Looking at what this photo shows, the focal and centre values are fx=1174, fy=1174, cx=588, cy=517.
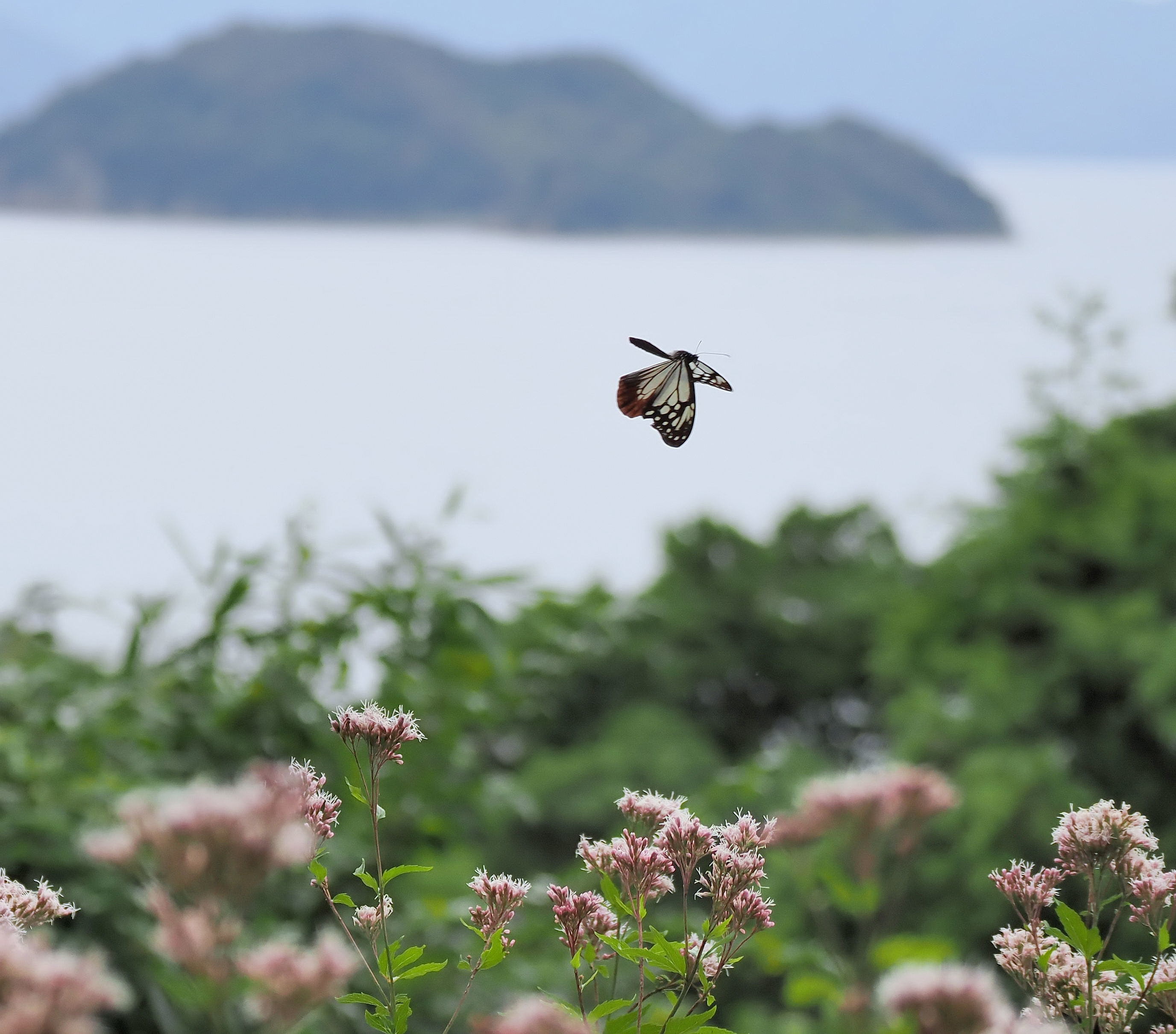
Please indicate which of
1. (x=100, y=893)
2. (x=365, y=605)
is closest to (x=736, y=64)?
(x=365, y=605)

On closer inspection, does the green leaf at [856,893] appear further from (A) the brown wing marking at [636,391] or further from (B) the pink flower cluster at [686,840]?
(A) the brown wing marking at [636,391]

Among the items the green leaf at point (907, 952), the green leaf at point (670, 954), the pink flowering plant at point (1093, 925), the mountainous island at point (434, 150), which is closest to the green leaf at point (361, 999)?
the green leaf at point (670, 954)

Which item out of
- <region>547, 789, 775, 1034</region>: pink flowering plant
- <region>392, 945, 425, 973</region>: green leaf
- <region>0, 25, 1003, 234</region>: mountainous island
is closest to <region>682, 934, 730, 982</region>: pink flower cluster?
<region>547, 789, 775, 1034</region>: pink flowering plant

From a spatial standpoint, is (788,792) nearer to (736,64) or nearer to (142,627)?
(142,627)

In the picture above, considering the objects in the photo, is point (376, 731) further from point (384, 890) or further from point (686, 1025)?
point (686, 1025)

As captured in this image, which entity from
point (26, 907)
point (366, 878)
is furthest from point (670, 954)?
point (26, 907)

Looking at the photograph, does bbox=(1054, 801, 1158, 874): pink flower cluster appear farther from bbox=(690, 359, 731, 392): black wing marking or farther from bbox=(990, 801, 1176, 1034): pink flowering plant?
bbox=(690, 359, 731, 392): black wing marking
